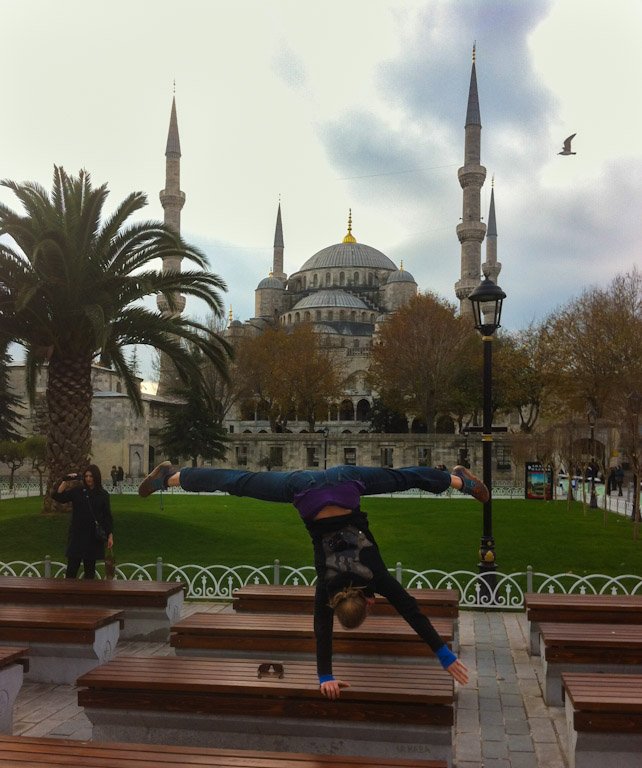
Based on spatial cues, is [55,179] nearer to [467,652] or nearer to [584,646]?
[467,652]

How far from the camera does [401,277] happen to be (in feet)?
271

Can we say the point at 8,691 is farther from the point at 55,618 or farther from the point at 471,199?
the point at 471,199

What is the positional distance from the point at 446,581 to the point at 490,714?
4.90 meters

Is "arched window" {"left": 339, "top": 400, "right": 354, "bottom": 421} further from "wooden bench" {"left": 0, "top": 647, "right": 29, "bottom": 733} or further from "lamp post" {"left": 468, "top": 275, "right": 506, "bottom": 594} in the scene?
"wooden bench" {"left": 0, "top": 647, "right": 29, "bottom": 733}

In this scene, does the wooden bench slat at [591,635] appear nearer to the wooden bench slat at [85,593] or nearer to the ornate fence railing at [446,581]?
the ornate fence railing at [446,581]

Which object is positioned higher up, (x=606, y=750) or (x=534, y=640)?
(x=606, y=750)

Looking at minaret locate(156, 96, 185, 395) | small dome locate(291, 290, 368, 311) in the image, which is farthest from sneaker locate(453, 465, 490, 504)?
small dome locate(291, 290, 368, 311)

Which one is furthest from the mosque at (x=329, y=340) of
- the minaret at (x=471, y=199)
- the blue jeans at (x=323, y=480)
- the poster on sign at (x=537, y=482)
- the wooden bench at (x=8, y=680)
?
the poster on sign at (x=537, y=482)

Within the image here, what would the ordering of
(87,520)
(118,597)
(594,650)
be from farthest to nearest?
(87,520) < (118,597) < (594,650)

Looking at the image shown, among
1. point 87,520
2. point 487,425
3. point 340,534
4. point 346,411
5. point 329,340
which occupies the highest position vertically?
point 329,340

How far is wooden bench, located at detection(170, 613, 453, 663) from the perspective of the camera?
5.09 m

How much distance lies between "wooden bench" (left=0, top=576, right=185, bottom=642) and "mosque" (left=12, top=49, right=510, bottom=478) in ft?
20.4

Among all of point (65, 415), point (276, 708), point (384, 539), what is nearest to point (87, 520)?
point (276, 708)

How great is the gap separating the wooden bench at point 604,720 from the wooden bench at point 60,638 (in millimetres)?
3621
